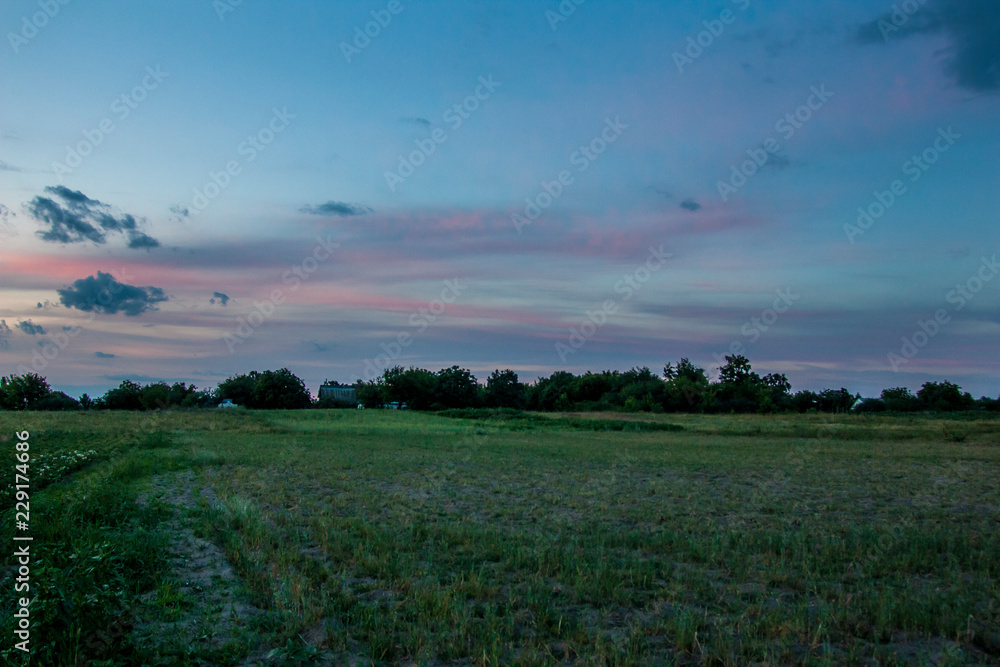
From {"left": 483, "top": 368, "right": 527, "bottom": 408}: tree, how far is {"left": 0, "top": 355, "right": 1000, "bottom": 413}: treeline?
0.16 metres

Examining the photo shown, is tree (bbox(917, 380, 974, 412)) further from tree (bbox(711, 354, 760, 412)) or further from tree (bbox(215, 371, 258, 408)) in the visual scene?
tree (bbox(215, 371, 258, 408))

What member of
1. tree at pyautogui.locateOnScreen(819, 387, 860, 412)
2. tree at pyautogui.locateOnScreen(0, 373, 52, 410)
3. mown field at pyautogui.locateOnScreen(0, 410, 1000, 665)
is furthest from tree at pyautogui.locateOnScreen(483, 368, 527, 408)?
mown field at pyautogui.locateOnScreen(0, 410, 1000, 665)

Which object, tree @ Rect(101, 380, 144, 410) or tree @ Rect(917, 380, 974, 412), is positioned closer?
tree @ Rect(917, 380, 974, 412)

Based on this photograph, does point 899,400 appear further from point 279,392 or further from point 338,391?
→ point 338,391

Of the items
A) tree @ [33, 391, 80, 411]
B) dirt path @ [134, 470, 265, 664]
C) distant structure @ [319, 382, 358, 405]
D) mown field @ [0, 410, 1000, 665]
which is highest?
distant structure @ [319, 382, 358, 405]

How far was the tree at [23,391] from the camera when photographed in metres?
70.9

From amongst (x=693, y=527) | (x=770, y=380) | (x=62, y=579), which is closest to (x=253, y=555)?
(x=62, y=579)

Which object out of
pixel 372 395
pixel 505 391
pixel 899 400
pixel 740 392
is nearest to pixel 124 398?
pixel 372 395

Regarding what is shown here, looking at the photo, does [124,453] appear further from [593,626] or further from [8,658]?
[593,626]

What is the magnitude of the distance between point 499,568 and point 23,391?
279ft

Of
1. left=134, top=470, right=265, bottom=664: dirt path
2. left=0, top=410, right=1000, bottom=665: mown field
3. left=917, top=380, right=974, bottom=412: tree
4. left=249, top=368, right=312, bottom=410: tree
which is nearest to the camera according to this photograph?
left=0, top=410, right=1000, bottom=665: mown field

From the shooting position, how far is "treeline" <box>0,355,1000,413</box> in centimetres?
7100

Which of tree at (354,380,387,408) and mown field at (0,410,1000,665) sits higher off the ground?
tree at (354,380,387,408)

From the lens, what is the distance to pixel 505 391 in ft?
323
